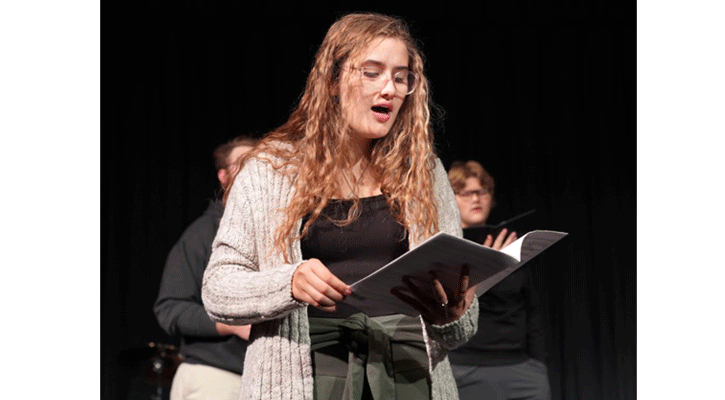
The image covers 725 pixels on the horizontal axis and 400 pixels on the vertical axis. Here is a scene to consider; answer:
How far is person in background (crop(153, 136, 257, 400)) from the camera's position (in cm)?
255

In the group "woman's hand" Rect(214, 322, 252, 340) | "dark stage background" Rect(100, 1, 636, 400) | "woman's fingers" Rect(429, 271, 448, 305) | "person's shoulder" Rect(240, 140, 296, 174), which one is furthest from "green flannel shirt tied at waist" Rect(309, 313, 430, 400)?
"dark stage background" Rect(100, 1, 636, 400)

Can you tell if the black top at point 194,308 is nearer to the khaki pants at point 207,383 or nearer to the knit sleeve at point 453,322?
the khaki pants at point 207,383

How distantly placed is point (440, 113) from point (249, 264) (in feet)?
8.80

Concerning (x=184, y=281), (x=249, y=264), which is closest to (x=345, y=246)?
(x=249, y=264)

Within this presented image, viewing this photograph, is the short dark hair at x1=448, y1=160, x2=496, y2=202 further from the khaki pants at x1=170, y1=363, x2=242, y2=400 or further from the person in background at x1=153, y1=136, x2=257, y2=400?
the khaki pants at x1=170, y1=363, x2=242, y2=400

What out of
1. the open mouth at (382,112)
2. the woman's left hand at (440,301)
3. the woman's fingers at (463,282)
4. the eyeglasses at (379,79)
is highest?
the eyeglasses at (379,79)

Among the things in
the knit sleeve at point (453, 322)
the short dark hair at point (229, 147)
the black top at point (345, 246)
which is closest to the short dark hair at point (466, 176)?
the short dark hair at point (229, 147)

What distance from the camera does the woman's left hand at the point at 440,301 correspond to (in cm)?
112

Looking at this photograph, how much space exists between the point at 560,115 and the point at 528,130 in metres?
0.18

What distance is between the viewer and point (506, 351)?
2.78 m


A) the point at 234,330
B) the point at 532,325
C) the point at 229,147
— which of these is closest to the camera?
the point at 234,330

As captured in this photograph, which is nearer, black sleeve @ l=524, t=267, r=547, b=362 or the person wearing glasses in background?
the person wearing glasses in background

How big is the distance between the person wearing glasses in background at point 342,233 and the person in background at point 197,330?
1.18m

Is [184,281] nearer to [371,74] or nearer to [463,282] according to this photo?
[371,74]
